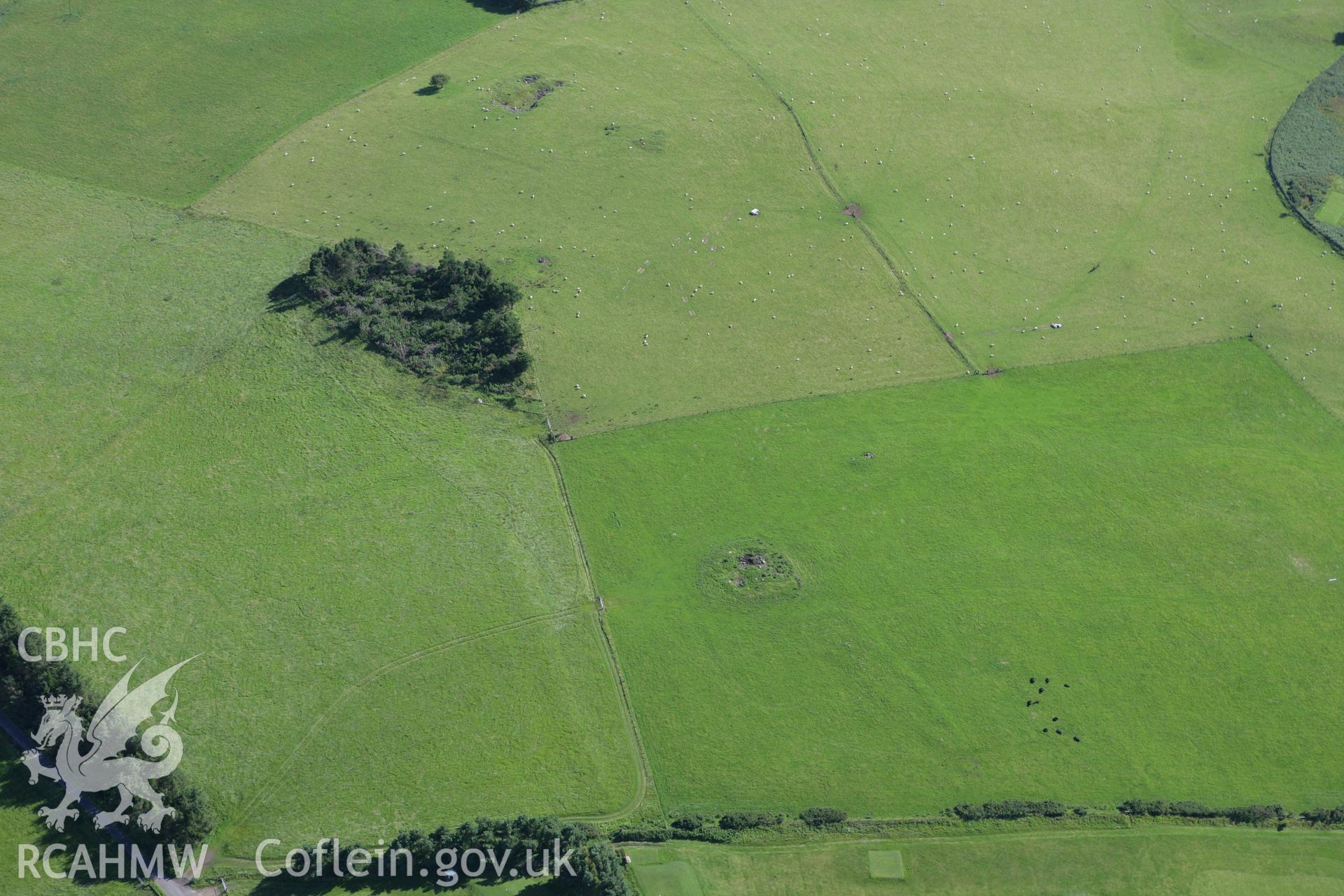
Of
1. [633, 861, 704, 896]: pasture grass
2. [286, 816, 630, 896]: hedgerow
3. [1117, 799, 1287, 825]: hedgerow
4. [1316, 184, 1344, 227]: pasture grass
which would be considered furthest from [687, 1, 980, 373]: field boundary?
[286, 816, 630, 896]: hedgerow

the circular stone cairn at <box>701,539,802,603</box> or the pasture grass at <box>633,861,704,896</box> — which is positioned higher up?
the circular stone cairn at <box>701,539,802,603</box>

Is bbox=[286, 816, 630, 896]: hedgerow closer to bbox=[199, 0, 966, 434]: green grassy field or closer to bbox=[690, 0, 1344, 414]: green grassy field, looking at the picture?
bbox=[199, 0, 966, 434]: green grassy field

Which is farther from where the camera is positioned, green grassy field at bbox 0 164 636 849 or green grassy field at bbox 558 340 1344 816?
green grassy field at bbox 558 340 1344 816

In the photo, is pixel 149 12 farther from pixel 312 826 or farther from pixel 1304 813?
pixel 1304 813

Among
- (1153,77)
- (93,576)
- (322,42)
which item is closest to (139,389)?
(93,576)

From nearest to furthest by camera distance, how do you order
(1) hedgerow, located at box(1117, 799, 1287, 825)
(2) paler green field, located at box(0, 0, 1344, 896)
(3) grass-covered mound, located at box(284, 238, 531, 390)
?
(1) hedgerow, located at box(1117, 799, 1287, 825) → (2) paler green field, located at box(0, 0, 1344, 896) → (3) grass-covered mound, located at box(284, 238, 531, 390)

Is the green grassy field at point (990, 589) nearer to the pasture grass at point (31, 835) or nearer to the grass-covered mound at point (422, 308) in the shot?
the grass-covered mound at point (422, 308)

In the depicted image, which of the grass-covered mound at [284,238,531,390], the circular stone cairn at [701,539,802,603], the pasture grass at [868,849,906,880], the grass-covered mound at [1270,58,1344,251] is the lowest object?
the pasture grass at [868,849,906,880]
